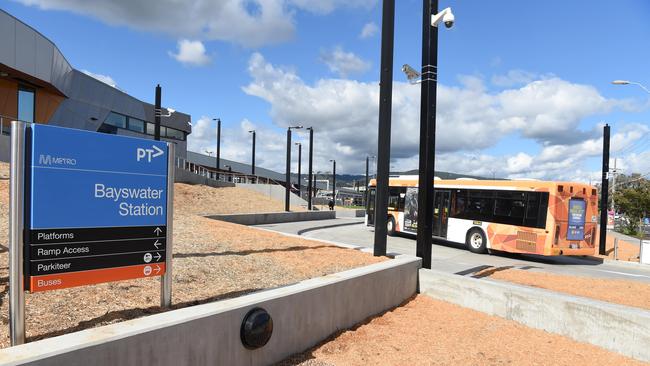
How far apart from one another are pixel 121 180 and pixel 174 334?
4.61 feet

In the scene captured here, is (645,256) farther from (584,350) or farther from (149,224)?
(149,224)

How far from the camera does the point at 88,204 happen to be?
12.6ft

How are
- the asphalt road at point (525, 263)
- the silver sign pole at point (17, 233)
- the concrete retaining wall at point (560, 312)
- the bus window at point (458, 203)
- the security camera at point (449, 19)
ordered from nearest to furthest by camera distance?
the silver sign pole at point (17, 233) → the concrete retaining wall at point (560, 312) → the security camera at point (449, 19) → the asphalt road at point (525, 263) → the bus window at point (458, 203)

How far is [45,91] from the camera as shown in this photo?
27516 millimetres

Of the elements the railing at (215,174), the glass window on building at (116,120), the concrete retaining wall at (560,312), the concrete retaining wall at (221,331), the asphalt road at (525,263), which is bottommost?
the asphalt road at (525,263)

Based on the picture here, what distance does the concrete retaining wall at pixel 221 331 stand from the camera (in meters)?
3.24

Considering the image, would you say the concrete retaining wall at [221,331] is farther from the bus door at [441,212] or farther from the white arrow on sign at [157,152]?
the bus door at [441,212]

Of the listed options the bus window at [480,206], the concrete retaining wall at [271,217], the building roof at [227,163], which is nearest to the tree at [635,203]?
the concrete retaining wall at [271,217]

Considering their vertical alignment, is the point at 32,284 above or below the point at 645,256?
above

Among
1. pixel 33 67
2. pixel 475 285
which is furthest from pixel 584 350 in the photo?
pixel 33 67

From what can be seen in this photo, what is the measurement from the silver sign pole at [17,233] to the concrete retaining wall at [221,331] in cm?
31

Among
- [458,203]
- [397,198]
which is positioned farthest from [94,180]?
[397,198]

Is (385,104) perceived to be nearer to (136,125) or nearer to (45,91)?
(45,91)

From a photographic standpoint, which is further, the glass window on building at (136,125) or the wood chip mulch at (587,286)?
the glass window on building at (136,125)
